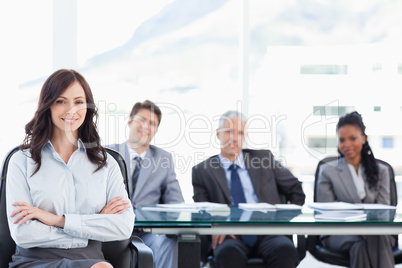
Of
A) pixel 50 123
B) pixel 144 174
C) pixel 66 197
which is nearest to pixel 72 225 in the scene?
pixel 66 197

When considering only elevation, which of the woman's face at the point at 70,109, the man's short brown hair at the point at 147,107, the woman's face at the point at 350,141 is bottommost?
the woman's face at the point at 350,141

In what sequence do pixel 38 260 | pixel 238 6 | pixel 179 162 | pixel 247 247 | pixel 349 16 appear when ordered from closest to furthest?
pixel 38 260
pixel 247 247
pixel 238 6
pixel 179 162
pixel 349 16

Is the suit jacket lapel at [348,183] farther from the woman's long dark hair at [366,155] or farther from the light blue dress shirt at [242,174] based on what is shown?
the light blue dress shirt at [242,174]

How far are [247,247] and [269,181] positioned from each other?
640mm

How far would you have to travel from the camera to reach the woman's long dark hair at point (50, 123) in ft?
7.57

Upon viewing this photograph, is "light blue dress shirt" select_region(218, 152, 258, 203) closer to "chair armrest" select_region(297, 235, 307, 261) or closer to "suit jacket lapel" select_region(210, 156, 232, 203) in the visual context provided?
"suit jacket lapel" select_region(210, 156, 232, 203)

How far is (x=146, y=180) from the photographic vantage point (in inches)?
150

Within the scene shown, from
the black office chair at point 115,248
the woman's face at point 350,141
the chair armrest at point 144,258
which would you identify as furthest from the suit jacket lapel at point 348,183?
the chair armrest at point 144,258

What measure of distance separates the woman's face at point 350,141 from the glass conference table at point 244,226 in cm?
112

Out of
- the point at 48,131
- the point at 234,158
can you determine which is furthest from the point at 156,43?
the point at 48,131

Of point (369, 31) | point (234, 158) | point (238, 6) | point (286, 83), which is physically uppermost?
point (369, 31)

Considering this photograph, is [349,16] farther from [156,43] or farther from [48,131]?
[48,131]

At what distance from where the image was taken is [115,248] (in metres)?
2.41

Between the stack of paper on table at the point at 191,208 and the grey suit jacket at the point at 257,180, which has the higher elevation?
the grey suit jacket at the point at 257,180
